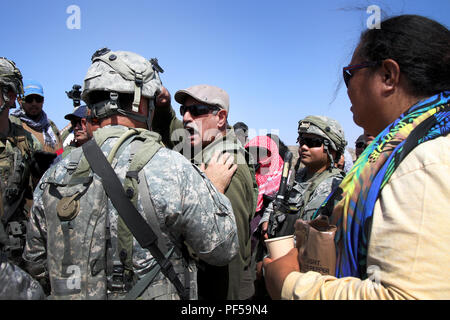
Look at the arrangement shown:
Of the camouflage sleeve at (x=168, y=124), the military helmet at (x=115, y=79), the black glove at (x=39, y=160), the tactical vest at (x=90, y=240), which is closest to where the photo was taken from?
the tactical vest at (x=90, y=240)

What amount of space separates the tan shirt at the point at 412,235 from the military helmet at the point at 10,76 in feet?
12.8

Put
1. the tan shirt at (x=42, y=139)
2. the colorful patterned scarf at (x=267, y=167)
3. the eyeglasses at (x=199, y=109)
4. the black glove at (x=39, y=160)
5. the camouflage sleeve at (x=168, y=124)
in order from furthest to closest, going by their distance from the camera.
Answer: the tan shirt at (x=42, y=139) < the colorful patterned scarf at (x=267, y=167) < the camouflage sleeve at (x=168, y=124) < the black glove at (x=39, y=160) < the eyeglasses at (x=199, y=109)

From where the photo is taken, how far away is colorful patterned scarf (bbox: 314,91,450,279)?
3.97ft

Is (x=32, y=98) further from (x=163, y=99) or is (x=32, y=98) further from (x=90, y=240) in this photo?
(x=90, y=240)

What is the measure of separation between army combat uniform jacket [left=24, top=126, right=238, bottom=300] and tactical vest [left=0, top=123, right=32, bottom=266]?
1.76 m

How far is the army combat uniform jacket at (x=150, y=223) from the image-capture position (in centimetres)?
180

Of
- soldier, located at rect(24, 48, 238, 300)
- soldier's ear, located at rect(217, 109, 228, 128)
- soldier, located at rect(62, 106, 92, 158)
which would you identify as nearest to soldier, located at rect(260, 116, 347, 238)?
soldier's ear, located at rect(217, 109, 228, 128)

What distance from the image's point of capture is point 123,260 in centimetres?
182

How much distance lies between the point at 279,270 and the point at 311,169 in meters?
3.01

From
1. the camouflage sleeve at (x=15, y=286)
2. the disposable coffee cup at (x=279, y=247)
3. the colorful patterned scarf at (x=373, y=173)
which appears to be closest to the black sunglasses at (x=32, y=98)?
the camouflage sleeve at (x=15, y=286)

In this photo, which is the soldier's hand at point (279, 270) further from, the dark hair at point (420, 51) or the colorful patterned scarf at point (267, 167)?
the colorful patterned scarf at point (267, 167)

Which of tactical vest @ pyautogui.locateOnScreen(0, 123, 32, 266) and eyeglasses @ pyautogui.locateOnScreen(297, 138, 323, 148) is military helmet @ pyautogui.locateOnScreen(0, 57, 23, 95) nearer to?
tactical vest @ pyautogui.locateOnScreen(0, 123, 32, 266)

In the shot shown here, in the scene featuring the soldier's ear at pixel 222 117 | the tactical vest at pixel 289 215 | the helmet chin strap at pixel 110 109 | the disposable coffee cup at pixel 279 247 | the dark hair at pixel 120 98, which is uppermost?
the dark hair at pixel 120 98
